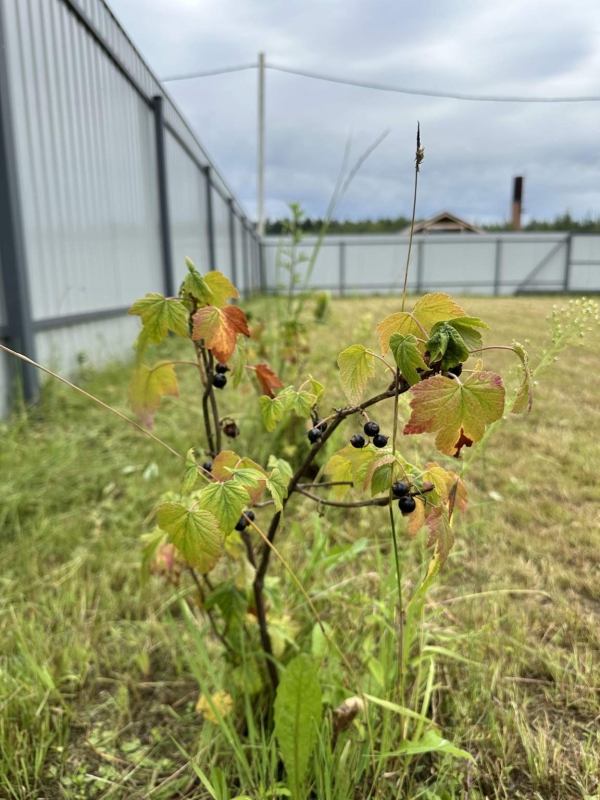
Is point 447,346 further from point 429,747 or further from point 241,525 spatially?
point 429,747

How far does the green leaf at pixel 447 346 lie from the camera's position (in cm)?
49

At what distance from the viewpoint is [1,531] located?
5.06 ft

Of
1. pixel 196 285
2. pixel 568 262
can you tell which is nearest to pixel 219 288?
pixel 196 285

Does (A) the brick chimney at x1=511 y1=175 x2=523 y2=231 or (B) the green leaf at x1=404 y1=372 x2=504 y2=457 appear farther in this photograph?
(A) the brick chimney at x1=511 y1=175 x2=523 y2=231

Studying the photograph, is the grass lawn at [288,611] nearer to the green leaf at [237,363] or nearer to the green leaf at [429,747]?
the green leaf at [429,747]

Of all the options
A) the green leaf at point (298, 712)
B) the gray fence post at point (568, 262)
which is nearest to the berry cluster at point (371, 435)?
the green leaf at point (298, 712)

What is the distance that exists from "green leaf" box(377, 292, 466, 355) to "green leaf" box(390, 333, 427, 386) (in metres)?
0.05

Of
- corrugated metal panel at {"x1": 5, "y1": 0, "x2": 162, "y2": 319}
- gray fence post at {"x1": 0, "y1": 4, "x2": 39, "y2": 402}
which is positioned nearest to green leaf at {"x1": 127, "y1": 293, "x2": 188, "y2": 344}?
gray fence post at {"x1": 0, "y1": 4, "x2": 39, "y2": 402}

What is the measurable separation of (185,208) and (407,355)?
→ 22.2ft

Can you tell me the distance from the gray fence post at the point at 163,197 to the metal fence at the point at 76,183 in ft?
0.04

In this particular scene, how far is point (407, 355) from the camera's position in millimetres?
506

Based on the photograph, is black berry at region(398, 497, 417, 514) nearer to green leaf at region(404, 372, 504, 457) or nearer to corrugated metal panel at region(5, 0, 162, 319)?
green leaf at region(404, 372, 504, 457)

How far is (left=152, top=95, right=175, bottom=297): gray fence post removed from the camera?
16.8 feet

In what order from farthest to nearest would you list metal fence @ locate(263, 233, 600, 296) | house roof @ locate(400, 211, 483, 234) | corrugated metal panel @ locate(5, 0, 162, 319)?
metal fence @ locate(263, 233, 600, 296) < corrugated metal panel @ locate(5, 0, 162, 319) < house roof @ locate(400, 211, 483, 234)
